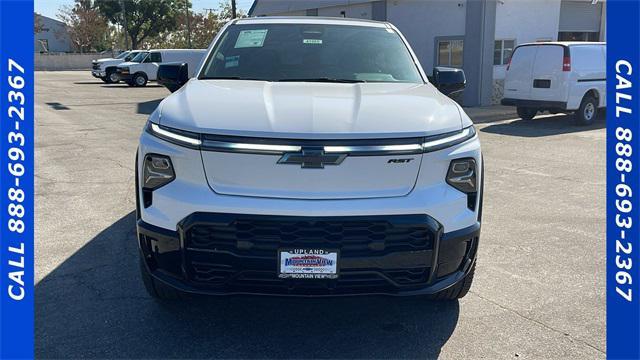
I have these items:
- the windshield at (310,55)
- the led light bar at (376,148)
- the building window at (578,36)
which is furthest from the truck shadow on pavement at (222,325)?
the building window at (578,36)

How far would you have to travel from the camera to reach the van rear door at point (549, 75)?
12.4 meters

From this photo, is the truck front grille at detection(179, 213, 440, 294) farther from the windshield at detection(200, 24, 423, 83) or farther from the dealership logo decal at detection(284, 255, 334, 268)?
the windshield at detection(200, 24, 423, 83)

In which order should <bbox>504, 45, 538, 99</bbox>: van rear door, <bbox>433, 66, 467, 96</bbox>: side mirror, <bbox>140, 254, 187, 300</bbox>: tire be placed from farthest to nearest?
<bbox>504, 45, 538, 99</bbox>: van rear door < <bbox>433, 66, 467, 96</bbox>: side mirror < <bbox>140, 254, 187, 300</bbox>: tire

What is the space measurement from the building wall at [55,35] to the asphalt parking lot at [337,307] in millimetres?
77091

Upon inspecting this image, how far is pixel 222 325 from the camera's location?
10.6ft

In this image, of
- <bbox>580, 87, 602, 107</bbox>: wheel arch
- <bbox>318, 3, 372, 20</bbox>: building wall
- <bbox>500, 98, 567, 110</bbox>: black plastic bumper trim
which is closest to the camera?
<bbox>500, 98, 567, 110</bbox>: black plastic bumper trim

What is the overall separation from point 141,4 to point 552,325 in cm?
5817

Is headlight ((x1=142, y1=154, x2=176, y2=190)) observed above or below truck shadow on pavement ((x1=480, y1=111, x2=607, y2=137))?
above

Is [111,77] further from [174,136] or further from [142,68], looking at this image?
[174,136]

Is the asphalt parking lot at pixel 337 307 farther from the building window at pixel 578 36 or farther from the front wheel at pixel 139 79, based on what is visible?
the front wheel at pixel 139 79

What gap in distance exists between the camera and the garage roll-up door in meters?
20.5

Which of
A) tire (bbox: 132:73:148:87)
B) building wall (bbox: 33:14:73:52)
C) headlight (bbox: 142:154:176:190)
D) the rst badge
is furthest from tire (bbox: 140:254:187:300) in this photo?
building wall (bbox: 33:14:73:52)

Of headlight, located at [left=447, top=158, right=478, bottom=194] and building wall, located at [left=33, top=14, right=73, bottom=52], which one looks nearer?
headlight, located at [left=447, top=158, right=478, bottom=194]

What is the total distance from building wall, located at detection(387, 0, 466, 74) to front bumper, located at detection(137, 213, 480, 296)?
1610cm
